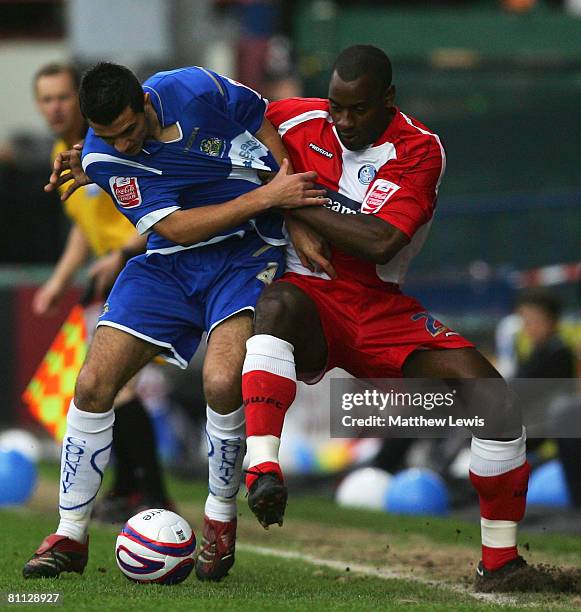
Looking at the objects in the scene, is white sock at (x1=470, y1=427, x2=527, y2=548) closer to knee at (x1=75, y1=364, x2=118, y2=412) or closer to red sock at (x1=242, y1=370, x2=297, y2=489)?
red sock at (x1=242, y1=370, x2=297, y2=489)

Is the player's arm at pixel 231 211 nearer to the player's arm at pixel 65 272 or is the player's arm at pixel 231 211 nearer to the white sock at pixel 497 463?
the white sock at pixel 497 463

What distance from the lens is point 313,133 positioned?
629 centimetres

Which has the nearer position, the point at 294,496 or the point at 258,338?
the point at 258,338

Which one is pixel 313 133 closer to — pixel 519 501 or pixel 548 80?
pixel 519 501

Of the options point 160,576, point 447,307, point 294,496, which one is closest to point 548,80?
point 447,307

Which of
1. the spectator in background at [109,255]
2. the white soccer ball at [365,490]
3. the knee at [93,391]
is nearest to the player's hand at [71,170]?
the knee at [93,391]

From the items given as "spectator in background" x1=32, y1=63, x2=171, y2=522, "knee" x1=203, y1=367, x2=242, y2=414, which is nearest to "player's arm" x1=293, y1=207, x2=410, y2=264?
"knee" x1=203, y1=367, x2=242, y2=414

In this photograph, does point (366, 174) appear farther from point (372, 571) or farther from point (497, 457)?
point (372, 571)

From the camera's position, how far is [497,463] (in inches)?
236

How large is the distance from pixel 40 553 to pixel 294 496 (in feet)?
18.7

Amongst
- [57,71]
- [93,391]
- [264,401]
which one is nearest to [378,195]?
[264,401]

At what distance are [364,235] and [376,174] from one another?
40cm

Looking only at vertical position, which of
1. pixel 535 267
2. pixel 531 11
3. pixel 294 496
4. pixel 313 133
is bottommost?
pixel 294 496

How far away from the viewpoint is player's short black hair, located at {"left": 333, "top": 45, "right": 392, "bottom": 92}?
5887 mm
